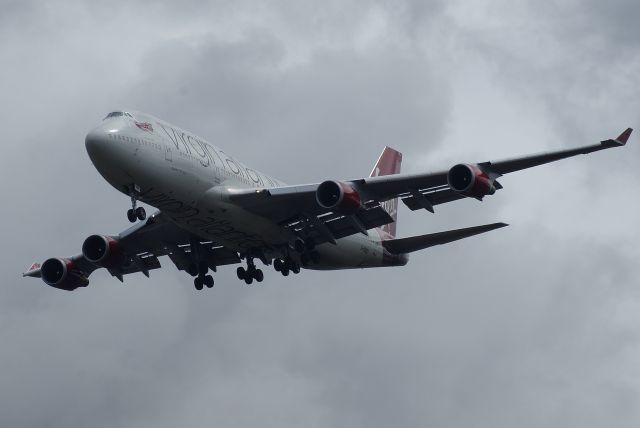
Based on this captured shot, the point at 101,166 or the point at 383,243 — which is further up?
the point at 383,243

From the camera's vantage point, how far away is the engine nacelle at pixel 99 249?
61562 mm

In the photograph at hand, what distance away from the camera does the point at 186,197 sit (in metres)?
53.8

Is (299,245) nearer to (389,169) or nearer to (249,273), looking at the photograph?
(249,273)

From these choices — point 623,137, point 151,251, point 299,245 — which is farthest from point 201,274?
point 623,137

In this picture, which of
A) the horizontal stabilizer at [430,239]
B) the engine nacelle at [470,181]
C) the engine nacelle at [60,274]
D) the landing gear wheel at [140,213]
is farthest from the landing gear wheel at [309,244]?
the engine nacelle at [60,274]

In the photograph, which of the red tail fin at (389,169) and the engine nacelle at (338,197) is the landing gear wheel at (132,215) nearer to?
the engine nacelle at (338,197)

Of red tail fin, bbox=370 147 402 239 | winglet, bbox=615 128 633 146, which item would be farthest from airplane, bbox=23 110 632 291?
red tail fin, bbox=370 147 402 239

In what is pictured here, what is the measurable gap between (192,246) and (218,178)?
7354 mm

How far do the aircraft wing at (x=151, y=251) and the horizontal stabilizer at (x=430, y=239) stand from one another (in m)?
7.84

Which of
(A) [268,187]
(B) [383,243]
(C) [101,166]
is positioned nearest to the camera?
(C) [101,166]

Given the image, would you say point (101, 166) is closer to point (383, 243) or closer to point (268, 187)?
point (268, 187)

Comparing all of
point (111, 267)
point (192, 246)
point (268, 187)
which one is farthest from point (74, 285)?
point (268, 187)

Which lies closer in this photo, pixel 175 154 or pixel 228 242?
pixel 175 154

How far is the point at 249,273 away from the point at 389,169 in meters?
14.2
